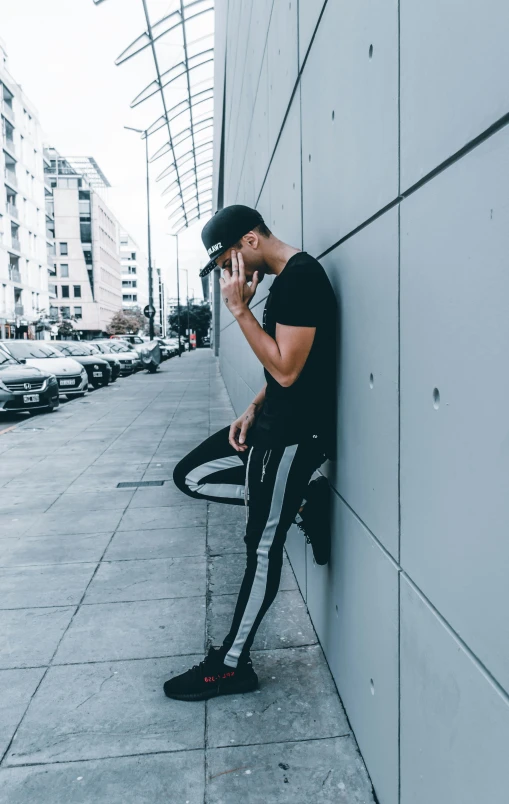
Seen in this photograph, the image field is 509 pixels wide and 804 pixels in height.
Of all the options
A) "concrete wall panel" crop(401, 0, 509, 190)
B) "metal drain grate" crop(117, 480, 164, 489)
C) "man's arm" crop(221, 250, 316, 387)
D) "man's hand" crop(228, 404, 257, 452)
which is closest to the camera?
"concrete wall panel" crop(401, 0, 509, 190)

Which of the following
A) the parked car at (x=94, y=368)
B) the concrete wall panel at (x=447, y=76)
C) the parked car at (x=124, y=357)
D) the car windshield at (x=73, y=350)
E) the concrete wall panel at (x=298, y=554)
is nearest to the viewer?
the concrete wall panel at (x=447, y=76)

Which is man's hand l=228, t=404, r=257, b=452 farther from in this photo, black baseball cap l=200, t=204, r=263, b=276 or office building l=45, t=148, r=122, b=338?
office building l=45, t=148, r=122, b=338

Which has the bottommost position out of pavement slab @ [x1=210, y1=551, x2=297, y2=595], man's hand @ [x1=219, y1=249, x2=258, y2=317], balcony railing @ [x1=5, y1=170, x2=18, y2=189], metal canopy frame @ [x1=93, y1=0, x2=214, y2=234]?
pavement slab @ [x1=210, y1=551, x2=297, y2=595]

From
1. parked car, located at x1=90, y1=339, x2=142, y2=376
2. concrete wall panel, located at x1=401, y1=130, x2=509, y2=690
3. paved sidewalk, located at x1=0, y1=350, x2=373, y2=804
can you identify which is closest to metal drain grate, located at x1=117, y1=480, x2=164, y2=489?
paved sidewalk, located at x1=0, y1=350, x2=373, y2=804

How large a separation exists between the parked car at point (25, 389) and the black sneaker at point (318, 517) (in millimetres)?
11426

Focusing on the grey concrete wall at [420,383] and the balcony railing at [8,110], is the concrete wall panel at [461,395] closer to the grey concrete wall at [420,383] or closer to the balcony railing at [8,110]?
the grey concrete wall at [420,383]

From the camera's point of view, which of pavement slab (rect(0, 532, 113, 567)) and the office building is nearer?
pavement slab (rect(0, 532, 113, 567))

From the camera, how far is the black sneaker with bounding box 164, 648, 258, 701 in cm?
290

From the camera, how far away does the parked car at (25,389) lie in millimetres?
13383

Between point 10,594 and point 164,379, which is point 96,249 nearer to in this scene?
point 164,379

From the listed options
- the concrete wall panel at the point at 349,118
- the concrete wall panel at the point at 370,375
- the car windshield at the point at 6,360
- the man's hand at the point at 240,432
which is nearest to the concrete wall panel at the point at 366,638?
the concrete wall panel at the point at 370,375

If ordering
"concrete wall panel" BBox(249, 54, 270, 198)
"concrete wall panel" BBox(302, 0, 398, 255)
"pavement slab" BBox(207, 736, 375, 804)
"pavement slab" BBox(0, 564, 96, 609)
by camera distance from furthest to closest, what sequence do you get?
"concrete wall panel" BBox(249, 54, 270, 198) < "pavement slab" BBox(0, 564, 96, 609) < "pavement slab" BBox(207, 736, 375, 804) < "concrete wall panel" BBox(302, 0, 398, 255)

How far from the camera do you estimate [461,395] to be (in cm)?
147

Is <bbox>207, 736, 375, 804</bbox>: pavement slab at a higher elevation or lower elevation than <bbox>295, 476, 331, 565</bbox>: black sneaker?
lower
